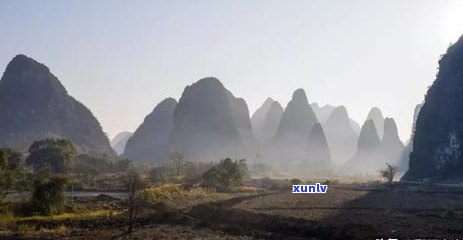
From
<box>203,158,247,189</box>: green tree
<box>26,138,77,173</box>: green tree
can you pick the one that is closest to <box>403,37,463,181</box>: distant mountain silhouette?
<box>203,158,247,189</box>: green tree

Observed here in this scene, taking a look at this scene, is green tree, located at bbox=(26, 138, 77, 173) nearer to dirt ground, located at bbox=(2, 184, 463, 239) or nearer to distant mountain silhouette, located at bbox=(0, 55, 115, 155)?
dirt ground, located at bbox=(2, 184, 463, 239)

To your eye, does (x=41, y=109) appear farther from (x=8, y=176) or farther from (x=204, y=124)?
(x=8, y=176)

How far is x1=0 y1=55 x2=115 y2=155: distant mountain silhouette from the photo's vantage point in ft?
505

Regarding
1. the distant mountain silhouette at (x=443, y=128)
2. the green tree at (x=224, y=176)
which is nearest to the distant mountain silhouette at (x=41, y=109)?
the green tree at (x=224, y=176)

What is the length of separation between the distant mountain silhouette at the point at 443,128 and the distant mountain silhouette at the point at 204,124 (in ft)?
279

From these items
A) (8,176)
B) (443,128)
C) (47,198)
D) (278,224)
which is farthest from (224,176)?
(443,128)

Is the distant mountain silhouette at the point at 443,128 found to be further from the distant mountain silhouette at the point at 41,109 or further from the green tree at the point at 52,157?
the distant mountain silhouette at the point at 41,109

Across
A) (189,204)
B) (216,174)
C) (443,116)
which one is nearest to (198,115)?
(443,116)

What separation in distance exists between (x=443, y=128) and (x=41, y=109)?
12101 centimetres

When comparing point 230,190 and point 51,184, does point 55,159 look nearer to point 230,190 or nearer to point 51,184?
point 230,190

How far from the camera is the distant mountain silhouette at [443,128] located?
110 m

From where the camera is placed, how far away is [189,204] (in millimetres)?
44375

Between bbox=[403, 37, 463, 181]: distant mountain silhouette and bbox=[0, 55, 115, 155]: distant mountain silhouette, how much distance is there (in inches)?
3753

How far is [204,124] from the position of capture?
643 feet
